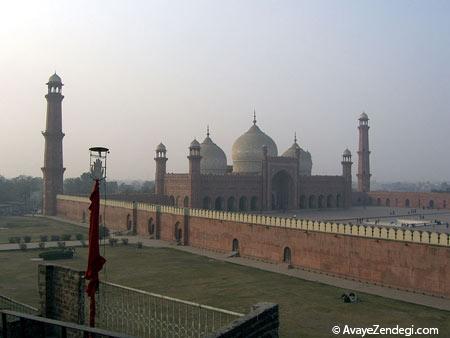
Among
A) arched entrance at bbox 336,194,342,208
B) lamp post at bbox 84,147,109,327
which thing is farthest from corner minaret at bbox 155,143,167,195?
lamp post at bbox 84,147,109,327

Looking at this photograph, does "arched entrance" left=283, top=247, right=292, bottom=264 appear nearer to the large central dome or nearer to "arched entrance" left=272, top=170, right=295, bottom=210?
"arched entrance" left=272, top=170, right=295, bottom=210

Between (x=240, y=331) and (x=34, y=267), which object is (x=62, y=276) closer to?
(x=240, y=331)

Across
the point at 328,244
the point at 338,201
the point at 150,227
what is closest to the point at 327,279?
the point at 328,244

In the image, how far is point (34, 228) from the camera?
3556 cm

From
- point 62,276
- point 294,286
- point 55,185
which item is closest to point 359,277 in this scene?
point 294,286

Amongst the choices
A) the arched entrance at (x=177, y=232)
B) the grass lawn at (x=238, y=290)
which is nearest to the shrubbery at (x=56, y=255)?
the grass lawn at (x=238, y=290)

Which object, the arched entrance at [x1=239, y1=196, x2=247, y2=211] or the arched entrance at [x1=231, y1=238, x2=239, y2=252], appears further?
the arched entrance at [x1=239, y1=196, x2=247, y2=211]

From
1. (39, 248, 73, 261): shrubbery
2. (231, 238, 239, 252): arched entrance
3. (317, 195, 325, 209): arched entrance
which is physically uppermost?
(317, 195, 325, 209): arched entrance

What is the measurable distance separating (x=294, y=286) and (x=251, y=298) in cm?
249

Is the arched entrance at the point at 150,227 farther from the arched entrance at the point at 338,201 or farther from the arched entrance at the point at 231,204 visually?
the arched entrance at the point at 338,201

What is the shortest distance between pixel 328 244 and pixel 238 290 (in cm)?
512

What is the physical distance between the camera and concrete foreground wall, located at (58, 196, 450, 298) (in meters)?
16.4

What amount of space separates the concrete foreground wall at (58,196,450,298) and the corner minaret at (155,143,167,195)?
37.0 feet

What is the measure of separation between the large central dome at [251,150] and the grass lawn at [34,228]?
610 inches
